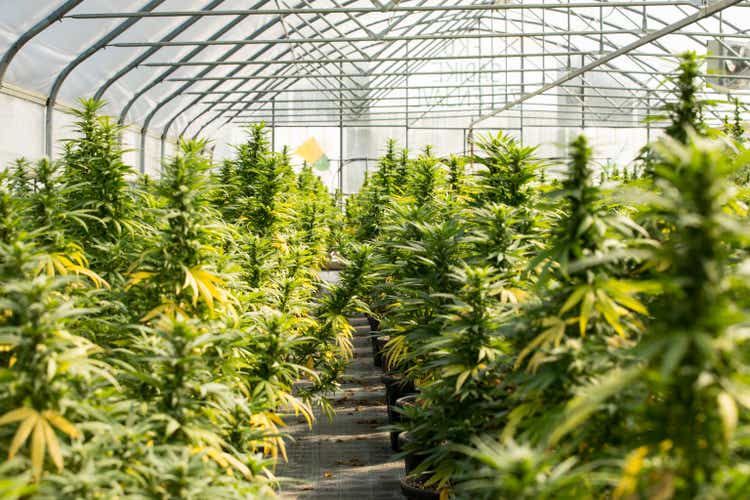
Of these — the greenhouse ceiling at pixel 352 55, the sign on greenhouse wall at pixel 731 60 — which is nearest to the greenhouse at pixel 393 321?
the greenhouse ceiling at pixel 352 55

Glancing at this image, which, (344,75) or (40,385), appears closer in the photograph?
(40,385)

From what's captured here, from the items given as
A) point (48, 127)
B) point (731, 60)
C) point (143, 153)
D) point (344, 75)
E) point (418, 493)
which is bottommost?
point (418, 493)

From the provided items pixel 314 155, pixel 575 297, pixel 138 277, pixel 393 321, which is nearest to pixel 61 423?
pixel 138 277

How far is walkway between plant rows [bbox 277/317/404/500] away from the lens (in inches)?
165

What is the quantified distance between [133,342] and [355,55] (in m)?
12.0

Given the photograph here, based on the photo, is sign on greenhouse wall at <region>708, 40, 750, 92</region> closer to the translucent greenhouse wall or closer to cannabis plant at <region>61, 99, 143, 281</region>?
the translucent greenhouse wall

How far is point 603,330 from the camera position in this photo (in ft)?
6.52

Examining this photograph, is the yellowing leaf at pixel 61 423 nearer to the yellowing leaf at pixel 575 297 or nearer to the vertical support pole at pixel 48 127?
the yellowing leaf at pixel 575 297

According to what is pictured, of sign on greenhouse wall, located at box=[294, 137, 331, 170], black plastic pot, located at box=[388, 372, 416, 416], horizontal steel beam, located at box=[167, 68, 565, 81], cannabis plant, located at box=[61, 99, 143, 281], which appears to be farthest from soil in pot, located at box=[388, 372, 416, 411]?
sign on greenhouse wall, located at box=[294, 137, 331, 170]

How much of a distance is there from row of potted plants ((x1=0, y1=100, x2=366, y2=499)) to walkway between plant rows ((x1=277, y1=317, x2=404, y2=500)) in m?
0.41

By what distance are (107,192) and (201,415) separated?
151cm

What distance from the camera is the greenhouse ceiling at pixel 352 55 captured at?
718 cm

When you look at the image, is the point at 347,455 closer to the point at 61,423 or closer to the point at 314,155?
the point at 61,423

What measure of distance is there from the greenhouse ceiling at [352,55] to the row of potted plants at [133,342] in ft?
5.56
